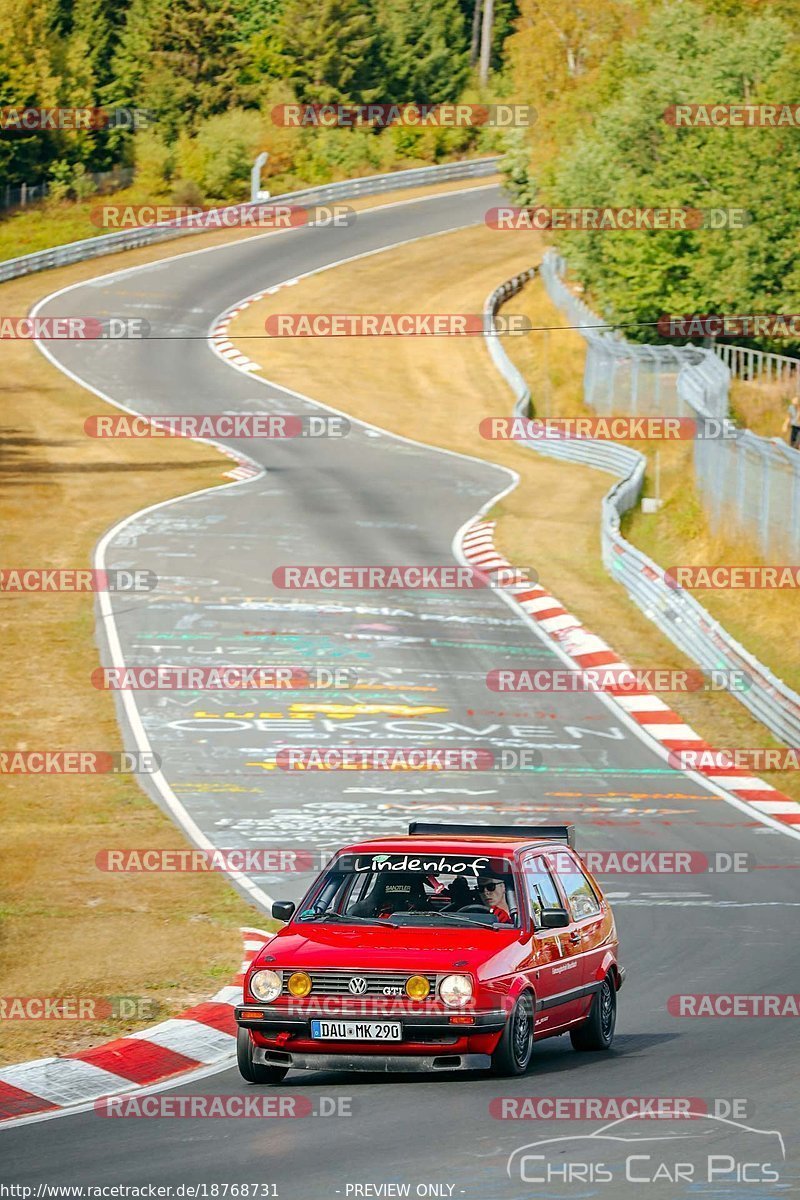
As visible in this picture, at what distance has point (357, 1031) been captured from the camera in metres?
10.9

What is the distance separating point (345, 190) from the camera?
3548 inches

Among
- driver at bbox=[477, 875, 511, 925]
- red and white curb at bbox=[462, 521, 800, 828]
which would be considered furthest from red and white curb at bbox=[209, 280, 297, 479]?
driver at bbox=[477, 875, 511, 925]

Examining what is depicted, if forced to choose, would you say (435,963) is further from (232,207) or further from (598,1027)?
(232,207)

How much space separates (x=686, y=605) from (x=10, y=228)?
56.3 meters

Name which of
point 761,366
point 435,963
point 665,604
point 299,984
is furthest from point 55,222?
point 435,963

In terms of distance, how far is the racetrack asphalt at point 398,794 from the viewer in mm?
9266

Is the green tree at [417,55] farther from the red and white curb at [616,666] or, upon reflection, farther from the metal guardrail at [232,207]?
the red and white curb at [616,666]

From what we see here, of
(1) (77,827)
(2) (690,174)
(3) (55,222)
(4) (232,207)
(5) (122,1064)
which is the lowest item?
(1) (77,827)

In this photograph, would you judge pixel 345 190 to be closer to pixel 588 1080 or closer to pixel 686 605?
pixel 686 605

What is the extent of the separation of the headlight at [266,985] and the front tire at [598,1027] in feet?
7.58

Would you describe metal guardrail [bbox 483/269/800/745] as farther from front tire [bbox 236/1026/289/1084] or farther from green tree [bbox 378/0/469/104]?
green tree [bbox 378/0/469/104]

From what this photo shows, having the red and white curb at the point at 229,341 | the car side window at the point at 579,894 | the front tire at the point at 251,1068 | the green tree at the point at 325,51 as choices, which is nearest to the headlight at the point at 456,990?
the front tire at the point at 251,1068

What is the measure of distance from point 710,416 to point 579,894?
30074mm

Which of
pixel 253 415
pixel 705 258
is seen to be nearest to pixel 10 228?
pixel 253 415
